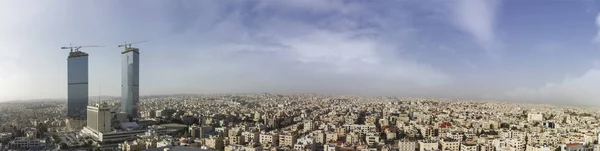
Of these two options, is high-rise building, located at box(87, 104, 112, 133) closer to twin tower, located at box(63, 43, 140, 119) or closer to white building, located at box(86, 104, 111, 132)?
white building, located at box(86, 104, 111, 132)

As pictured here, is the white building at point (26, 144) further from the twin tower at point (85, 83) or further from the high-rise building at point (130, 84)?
the high-rise building at point (130, 84)

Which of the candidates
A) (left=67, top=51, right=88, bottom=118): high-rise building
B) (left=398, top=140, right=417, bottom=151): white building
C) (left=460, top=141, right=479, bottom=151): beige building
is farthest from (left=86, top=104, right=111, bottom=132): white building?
(left=460, top=141, right=479, bottom=151): beige building

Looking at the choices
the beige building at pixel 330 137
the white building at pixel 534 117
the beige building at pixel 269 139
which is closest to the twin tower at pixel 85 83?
the beige building at pixel 269 139

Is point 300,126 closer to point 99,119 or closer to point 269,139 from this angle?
point 269,139

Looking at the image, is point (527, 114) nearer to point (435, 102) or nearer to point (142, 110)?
point (435, 102)

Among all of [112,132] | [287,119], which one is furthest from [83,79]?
[287,119]

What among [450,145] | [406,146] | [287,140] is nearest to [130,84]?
[287,140]
